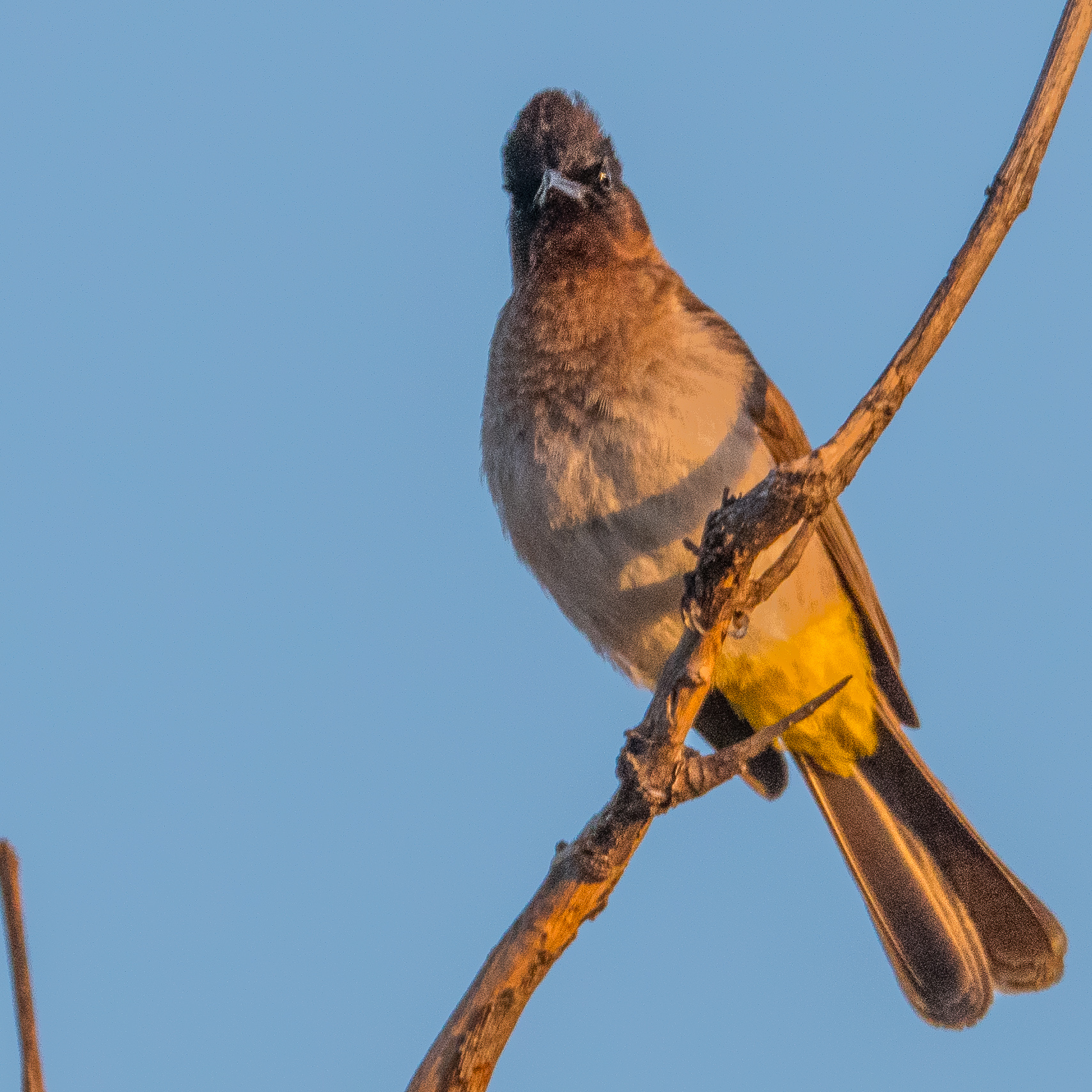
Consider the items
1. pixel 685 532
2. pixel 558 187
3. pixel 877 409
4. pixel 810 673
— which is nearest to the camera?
pixel 877 409

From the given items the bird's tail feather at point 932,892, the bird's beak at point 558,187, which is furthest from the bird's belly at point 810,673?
the bird's beak at point 558,187

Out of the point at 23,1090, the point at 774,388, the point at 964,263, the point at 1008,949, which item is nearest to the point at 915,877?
the point at 1008,949

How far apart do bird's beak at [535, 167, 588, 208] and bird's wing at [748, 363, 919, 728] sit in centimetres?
97

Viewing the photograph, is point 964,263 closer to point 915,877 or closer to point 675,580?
point 675,580

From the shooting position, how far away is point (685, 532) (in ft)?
16.2

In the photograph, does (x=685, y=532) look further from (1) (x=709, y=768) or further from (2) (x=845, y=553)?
(1) (x=709, y=768)

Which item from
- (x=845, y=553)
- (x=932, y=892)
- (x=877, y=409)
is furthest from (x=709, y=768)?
(x=932, y=892)

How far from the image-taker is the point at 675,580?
5078mm

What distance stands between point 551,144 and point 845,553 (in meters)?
1.95

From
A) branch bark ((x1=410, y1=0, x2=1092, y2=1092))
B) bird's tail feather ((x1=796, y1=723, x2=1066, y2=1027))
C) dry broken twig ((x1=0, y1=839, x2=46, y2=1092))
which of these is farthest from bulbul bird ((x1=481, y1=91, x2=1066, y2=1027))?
dry broken twig ((x1=0, y1=839, x2=46, y2=1092))

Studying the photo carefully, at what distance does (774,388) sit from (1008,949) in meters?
2.24

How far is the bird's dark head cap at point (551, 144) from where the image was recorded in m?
5.62

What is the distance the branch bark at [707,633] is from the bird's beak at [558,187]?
7.82 feet

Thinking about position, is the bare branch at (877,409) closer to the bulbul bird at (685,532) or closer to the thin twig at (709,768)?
the thin twig at (709,768)
